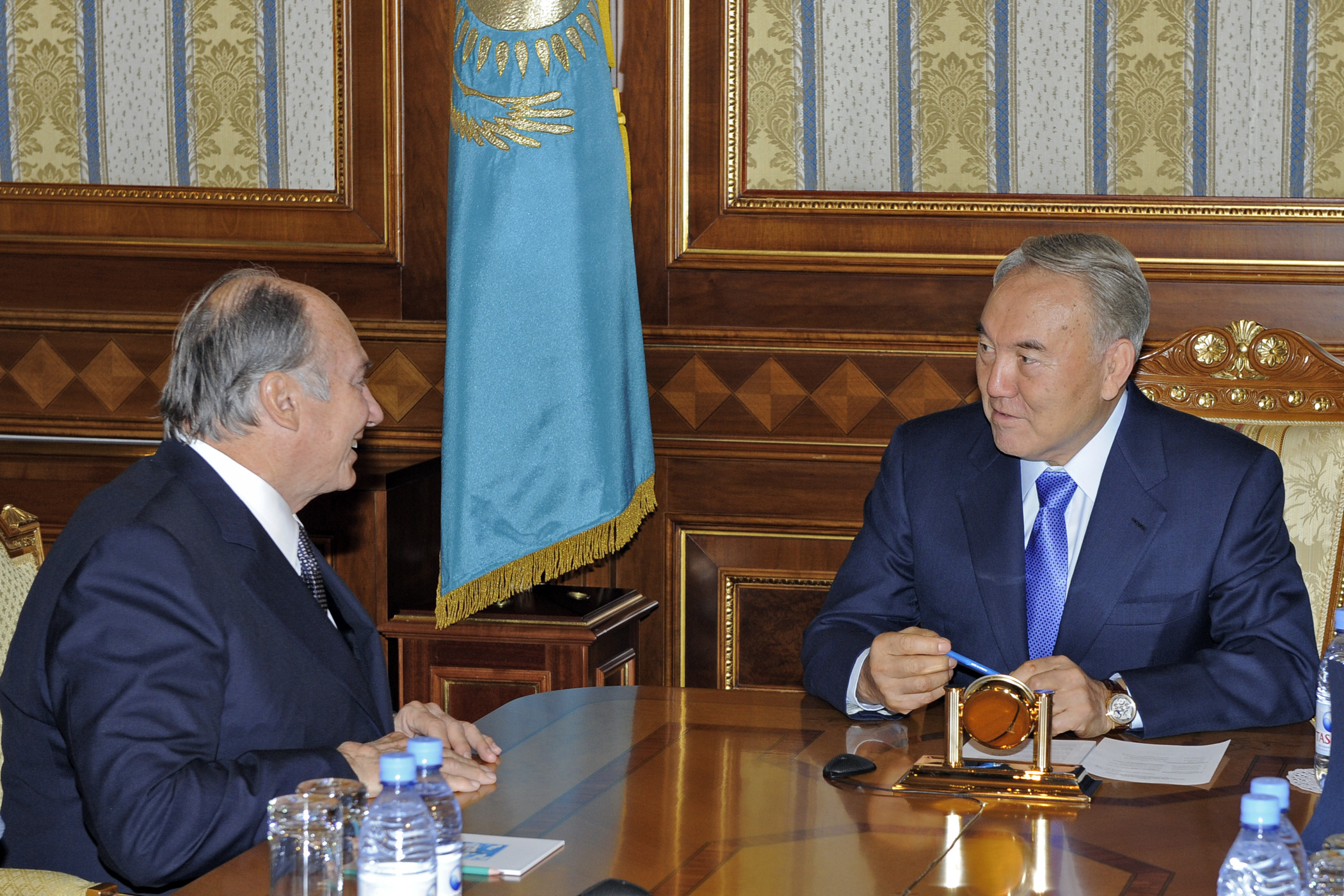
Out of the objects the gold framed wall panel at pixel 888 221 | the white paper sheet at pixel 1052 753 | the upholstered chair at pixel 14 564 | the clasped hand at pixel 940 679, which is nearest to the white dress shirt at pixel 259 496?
the upholstered chair at pixel 14 564

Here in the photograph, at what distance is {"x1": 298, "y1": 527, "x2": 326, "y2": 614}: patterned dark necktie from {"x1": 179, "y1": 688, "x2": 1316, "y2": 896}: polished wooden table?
32cm

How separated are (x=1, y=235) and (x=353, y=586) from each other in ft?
5.18

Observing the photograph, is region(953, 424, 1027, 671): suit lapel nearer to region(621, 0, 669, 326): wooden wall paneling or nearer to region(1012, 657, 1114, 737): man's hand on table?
region(1012, 657, 1114, 737): man's hand on table

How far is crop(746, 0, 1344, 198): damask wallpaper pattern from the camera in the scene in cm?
365

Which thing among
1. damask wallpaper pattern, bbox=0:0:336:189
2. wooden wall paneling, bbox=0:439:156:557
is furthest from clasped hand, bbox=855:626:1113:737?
wooden wall paneling, bbox=0:439:156:557

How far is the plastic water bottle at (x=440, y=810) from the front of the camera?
1.28 m

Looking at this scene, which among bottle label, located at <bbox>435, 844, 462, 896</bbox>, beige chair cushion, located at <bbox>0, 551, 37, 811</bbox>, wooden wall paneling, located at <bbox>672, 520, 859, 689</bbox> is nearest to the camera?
bottle label, located at <bbox>435, 844, 462, 896</bbox>

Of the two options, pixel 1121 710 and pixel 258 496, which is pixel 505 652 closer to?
pixel 258 496

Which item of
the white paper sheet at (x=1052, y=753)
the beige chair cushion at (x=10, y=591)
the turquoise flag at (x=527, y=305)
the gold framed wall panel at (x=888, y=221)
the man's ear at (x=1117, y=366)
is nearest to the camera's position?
the white paper sheet at (x=1052, y=753)

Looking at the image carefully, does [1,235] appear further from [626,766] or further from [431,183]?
[626,766]

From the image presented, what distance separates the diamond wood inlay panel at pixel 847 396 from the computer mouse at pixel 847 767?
2.06 m

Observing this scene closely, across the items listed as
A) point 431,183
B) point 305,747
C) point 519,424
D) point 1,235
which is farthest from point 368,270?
point 305,747

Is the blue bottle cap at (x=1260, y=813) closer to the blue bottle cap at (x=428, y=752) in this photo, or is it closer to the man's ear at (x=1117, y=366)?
the blue bottle cap at (x=428, y=752)

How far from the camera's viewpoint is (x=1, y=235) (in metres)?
4.21
